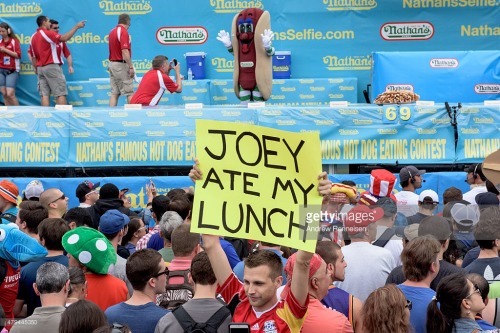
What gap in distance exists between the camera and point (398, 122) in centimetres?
1270

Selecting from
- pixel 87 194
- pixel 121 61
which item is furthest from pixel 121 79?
pixel 87 194

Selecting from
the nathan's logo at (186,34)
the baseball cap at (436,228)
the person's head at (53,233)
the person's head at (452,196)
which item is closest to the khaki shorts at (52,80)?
the nathan's logo at (186,34)

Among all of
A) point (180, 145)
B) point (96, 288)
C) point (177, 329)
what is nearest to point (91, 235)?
point (96, 288)

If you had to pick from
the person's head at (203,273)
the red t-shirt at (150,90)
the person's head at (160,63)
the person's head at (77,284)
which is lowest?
the person's head at (77,284)

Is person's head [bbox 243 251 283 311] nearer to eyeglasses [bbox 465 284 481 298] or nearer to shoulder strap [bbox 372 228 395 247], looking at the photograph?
eyeglasses [bbox 465 284 481 298]

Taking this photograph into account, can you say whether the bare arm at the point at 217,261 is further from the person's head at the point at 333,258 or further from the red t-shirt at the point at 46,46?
the red t-shirt at the point at 46,46

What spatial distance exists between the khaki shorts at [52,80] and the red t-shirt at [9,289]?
10737 millimetres

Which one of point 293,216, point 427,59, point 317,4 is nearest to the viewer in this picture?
point 293,216

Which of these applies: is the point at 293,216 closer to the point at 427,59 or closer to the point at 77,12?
the point at 427,59

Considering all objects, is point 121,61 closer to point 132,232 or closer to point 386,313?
point 132,232

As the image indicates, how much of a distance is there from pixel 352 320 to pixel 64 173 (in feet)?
27.1

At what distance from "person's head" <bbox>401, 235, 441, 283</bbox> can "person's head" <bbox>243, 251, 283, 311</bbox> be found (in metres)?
1.11

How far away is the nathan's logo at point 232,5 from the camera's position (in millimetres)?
17766

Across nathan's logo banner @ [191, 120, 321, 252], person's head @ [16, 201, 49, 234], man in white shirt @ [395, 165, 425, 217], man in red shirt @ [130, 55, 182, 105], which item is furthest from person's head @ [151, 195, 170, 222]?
man in red shirt @ [130, 55, 182, 105]
